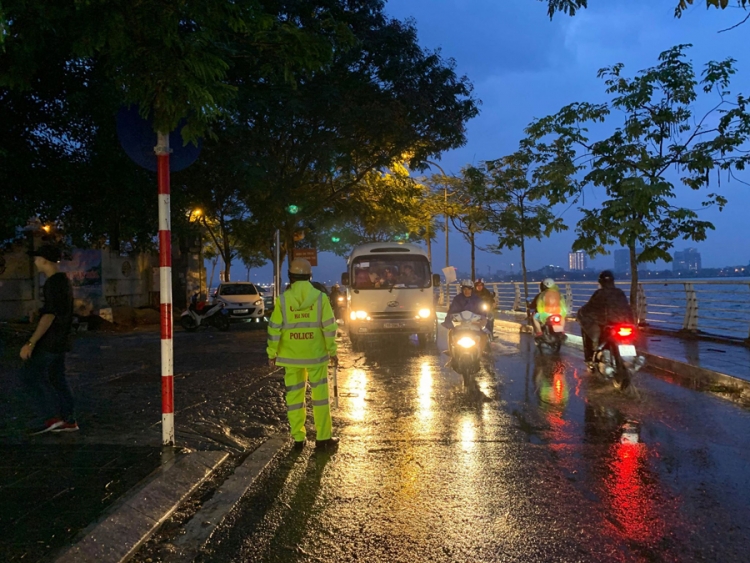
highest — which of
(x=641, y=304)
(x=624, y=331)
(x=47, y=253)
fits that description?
(x=47, y=253)

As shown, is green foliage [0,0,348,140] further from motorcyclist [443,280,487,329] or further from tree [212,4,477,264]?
tree [212,4,477,264]

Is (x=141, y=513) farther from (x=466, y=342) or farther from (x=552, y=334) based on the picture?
(x=552, y=334)

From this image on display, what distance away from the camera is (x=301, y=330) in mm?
5754

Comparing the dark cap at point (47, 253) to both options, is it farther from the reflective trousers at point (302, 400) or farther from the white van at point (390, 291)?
the white van at point (390, 291)

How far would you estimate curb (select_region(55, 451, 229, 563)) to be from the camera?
3.59 meters

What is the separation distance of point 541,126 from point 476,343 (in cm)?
1001

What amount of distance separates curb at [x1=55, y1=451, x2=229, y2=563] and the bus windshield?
33.2 feet

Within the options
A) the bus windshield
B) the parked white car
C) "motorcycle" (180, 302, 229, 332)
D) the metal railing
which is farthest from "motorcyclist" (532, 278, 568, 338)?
the parked white car

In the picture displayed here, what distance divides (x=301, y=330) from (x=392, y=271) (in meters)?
9.86

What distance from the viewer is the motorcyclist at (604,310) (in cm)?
889

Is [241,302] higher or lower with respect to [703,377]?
higher

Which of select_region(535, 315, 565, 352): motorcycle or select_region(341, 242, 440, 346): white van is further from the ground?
select_region(341, 242, 440, 346): white van

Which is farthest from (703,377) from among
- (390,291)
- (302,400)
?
(390,291)

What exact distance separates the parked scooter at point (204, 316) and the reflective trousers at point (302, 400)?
15805mm
